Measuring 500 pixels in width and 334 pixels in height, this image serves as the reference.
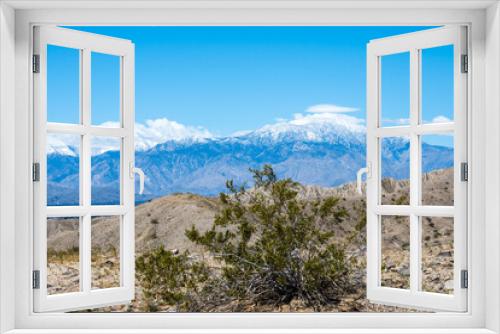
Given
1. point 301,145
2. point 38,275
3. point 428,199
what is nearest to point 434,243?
point 428,199

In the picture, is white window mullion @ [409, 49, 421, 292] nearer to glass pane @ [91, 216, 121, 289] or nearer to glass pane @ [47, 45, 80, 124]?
glass pane @ [47, 45, 80, 124]

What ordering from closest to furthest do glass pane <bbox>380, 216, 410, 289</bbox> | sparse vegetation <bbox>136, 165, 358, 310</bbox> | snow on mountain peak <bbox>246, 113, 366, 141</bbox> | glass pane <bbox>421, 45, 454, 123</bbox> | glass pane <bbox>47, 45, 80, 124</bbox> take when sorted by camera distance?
glass pane <bbox>47, 45, 80, 124</bbox> < glass pane <bbox>421, 45, 454, 123</bbox> < glass pane <bbox>380, 216, 410, 289</bbox> < sparse vegetation <bbox>136, 165, 358, 310</bbox> < snow on mountain peak <bbox>246, 113, 366, 141</bbox>

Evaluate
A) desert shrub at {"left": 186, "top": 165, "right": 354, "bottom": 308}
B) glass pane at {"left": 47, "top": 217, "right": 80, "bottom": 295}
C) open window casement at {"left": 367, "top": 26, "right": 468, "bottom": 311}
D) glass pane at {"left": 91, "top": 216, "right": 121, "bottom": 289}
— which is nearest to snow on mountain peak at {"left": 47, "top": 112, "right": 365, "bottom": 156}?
glass pane at {"left": 91, "top": 216, "right": 121, "bottom": 289}

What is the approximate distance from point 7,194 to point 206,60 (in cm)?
619

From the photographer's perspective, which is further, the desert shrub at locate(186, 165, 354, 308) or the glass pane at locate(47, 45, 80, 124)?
the desert shrub at locate(186, 165, 354, 308)

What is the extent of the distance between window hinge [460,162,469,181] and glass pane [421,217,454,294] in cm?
242

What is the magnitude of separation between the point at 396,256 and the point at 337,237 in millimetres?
1178

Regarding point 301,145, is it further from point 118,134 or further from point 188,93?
point 118,134

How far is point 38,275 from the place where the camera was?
2268mm

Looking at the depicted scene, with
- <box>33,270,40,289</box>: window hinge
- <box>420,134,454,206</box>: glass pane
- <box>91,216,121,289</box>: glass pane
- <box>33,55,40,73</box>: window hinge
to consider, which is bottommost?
<box>91,216,121,289</box>: glass pane

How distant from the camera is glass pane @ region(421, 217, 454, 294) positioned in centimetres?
470

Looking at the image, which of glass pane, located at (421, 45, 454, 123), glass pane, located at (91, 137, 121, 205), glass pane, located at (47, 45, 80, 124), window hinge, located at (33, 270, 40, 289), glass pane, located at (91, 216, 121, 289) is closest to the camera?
window hinge, located at (33, 270, 40, 289)

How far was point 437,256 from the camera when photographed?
17.5 ft

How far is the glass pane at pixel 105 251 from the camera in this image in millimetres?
6371
